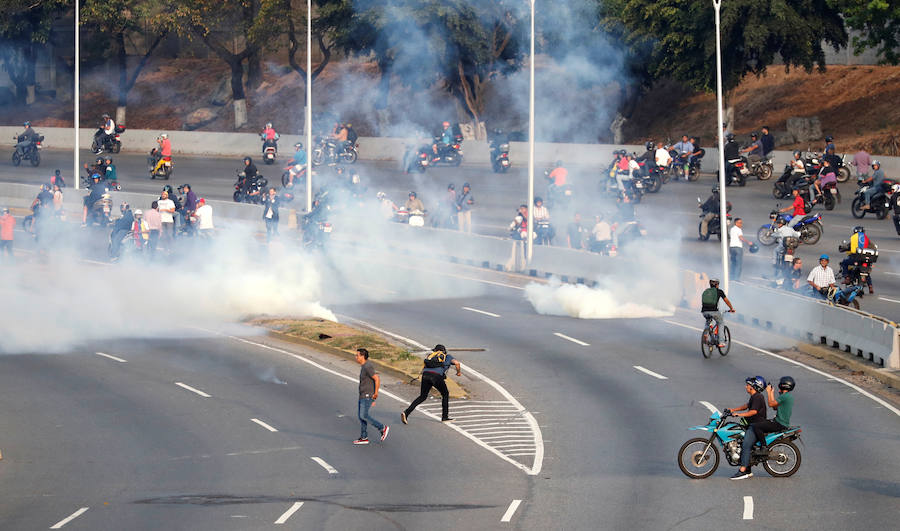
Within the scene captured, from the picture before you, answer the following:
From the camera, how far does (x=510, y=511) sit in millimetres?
17766

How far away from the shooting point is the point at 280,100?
3278 inches

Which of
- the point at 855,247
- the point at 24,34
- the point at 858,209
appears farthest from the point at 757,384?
the point at 24,34

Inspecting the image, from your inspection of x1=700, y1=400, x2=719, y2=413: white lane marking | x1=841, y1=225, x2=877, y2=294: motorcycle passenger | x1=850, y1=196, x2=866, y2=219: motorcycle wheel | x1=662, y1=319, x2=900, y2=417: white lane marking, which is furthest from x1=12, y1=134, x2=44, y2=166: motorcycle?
x1=700, y1=400, x2=719, y2=413: white lane marking

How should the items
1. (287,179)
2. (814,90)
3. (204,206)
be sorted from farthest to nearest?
(814,90) < (287,179) < (204,206)

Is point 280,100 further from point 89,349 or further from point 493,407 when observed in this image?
point 493,407

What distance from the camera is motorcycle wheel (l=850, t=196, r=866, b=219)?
44.4 meters

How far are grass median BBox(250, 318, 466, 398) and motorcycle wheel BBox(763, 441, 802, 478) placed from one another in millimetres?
7204

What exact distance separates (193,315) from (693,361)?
13.1 m

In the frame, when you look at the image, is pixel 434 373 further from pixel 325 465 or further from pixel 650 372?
pixel 650 372

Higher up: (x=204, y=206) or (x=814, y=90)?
(x=814, y=90)

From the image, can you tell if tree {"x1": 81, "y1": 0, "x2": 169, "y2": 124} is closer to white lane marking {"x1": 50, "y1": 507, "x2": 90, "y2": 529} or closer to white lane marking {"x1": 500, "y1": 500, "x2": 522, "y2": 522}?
white lane marking {"x1": 50, "y1": 507, "x2": 90, "y2": 529}

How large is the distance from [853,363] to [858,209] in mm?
18626

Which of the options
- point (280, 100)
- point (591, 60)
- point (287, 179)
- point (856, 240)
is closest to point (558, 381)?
point (856, 240)

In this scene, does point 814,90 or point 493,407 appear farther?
point 814,90
